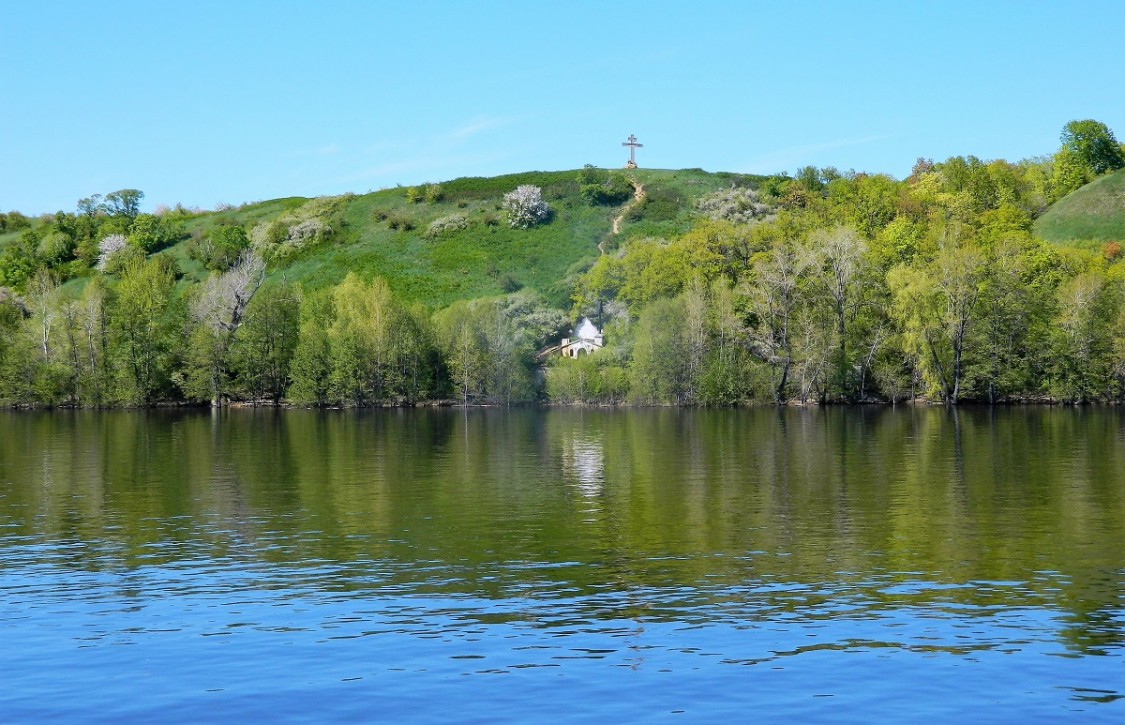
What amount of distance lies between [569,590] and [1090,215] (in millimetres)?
154578

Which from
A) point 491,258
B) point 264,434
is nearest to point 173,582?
point 264,434

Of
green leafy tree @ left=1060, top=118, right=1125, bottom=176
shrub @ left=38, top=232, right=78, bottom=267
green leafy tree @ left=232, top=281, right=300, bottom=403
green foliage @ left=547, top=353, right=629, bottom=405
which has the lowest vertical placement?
green foliage @ left=547, top=353, right=629, bottom=405

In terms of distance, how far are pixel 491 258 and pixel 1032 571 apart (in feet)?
526

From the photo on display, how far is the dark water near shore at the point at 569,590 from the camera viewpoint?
789 inches

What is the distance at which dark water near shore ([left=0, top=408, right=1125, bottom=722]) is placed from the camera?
20.0 metres

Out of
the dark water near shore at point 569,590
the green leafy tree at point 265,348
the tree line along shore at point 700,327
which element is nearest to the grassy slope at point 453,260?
the tree line along shore at point 700,327

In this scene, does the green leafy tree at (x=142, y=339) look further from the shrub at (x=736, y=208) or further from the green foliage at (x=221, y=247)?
the shrub at (x=736, y=208)

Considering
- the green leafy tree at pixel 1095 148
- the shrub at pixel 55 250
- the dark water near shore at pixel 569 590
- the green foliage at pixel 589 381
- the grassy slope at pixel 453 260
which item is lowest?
the dark water near shore at pixel 569 590

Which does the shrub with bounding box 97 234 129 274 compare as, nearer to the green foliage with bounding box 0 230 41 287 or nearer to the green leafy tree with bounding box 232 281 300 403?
the green foliage with bounding box 0 230 41 287

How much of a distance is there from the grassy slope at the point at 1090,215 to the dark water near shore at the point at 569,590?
11075cm

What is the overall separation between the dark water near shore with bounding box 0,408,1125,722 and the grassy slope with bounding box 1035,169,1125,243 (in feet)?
363

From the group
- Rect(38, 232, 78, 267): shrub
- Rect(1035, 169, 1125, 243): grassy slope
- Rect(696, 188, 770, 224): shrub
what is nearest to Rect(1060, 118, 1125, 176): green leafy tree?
Rect(1035, 169, 1125, 243): grassy slope

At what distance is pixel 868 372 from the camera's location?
12250 cm

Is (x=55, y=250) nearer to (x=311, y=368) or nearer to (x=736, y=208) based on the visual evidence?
(x=311, y=368)
